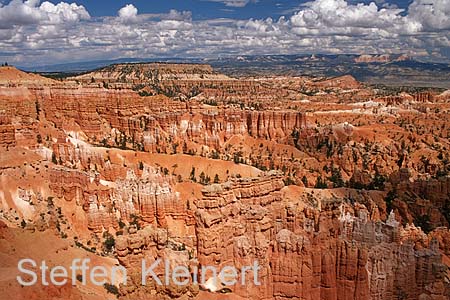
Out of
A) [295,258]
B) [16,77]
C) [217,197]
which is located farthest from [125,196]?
[16,77]

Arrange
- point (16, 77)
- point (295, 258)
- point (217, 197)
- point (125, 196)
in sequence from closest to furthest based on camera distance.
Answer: point (295, 258), point (217, 197), point (125, 196), point (16, 77)

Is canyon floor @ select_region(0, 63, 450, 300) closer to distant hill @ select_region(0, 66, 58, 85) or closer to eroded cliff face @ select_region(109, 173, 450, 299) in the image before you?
eroded cliff face @ select_region(109, 173, 450, 299)

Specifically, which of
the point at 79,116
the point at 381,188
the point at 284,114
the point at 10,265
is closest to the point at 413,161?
the point at 381,188

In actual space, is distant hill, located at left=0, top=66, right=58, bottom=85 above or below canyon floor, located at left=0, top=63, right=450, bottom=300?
above

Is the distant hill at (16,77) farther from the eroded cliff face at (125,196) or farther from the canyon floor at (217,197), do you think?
the eroded cliff face at (125,196)

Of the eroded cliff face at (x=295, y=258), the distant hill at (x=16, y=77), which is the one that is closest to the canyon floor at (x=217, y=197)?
the eroded cliff face at (x=295, y=258)

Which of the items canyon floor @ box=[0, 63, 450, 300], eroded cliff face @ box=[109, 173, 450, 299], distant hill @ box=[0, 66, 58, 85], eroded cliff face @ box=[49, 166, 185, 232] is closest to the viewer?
eroded cliff face @ box=[109, 173, 450, 299]

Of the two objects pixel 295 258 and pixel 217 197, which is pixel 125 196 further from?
pixel 295 258

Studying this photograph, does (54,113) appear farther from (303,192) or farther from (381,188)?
(381,188)

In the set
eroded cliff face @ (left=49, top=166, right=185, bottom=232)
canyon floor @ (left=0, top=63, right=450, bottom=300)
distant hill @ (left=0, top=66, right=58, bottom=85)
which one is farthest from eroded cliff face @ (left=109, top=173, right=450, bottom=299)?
distant hill @ (left=0, top=66, right=58, bottom=85)

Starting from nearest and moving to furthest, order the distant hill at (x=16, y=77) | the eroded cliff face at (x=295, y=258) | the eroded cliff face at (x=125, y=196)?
the eroded cliff face at (x=295, y=258) < the eroded cliff face at (x=125, y=196) < the distant hill at (x=16, y=77)
